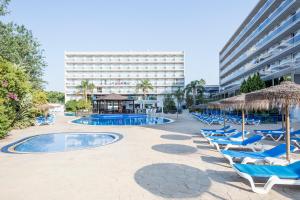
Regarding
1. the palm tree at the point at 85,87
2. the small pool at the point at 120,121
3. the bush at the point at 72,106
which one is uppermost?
the palm tree at the point at 85,87

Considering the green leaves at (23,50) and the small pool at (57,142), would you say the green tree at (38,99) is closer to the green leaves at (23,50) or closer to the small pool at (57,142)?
the green leaves at (23,50)

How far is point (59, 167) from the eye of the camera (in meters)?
6.46

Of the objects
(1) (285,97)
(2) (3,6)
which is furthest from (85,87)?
(1) (285,97)

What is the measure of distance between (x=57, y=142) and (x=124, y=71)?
187 feet

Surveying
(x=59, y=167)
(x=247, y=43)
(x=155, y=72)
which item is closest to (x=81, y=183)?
(x=59, y=167)

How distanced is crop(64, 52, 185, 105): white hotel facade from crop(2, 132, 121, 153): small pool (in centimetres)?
5212

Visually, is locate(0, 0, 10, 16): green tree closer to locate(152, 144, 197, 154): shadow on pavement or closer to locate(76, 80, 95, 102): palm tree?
locate(152, 144, 197, 154): shadow on pavement

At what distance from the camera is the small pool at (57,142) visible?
981 cm

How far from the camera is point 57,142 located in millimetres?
11891

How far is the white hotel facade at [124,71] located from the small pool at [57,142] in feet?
171

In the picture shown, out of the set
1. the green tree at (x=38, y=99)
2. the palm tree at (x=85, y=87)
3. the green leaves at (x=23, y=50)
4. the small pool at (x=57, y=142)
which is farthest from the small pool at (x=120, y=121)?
the palm tree at (x=85, y=87)

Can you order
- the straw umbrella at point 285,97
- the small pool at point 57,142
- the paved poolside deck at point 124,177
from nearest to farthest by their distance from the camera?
1. the paved poolside deck at point 124,177
2. the straw umbrella at point 285,97
3. the small pool at point 57,142

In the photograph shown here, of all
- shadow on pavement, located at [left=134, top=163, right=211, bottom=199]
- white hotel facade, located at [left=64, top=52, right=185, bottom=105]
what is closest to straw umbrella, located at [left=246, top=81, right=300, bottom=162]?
shadow on pavement, located at [left=134, top=163, right=211, bottom=199]

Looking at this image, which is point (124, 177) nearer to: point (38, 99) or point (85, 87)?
point (38, 99)
